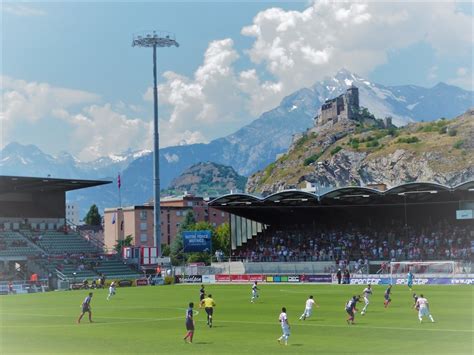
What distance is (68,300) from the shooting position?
61.9 meters

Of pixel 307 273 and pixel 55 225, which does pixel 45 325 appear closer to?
pixel 307 273

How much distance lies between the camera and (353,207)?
96.8 metres

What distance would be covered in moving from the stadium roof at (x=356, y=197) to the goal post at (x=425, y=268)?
1020 cm

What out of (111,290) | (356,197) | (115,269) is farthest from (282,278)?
(111,290)

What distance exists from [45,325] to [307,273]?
49420 millimetres

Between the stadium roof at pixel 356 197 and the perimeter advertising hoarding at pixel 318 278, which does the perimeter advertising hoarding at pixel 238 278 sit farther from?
the stadium roof at pixel 356 197

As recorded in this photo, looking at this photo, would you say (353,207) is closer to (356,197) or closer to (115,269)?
(356,197)

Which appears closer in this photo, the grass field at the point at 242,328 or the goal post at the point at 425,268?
the grass field at the point at 242,328

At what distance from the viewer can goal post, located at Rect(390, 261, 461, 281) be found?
7225cm

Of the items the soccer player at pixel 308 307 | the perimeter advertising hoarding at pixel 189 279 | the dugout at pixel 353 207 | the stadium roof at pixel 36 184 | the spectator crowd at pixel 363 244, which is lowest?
the perimeter advertising hoarding at pixel 189 279

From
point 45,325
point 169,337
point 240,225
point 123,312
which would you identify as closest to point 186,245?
point 240,225

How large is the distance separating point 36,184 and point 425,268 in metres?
51.8

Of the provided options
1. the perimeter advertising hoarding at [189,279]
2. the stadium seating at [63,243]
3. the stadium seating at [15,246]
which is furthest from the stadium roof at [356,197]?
the stadium seating at [15,246]

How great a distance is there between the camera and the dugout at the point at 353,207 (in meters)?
85.1
